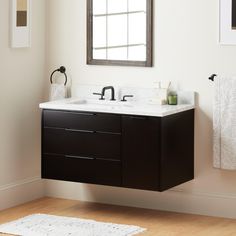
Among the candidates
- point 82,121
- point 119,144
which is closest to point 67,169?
point 82,121

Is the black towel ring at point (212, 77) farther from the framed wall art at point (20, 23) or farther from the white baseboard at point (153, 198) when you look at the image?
the framed wall art at point (20, 23)

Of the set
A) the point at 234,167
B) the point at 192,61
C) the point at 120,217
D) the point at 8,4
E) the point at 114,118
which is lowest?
the point at 120,217

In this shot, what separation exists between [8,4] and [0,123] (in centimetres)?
92

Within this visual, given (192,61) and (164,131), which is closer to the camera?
(164,131)

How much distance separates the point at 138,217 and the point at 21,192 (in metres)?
1.04

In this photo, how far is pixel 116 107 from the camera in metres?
5.58

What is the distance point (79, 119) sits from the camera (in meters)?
5.60

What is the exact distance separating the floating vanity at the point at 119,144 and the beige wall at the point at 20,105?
0.32 m

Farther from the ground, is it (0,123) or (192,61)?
(192,61)

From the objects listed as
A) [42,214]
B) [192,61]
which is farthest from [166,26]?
[42,214]

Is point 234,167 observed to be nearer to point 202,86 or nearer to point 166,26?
point 202,86

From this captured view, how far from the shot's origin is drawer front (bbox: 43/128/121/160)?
5480 millimetres

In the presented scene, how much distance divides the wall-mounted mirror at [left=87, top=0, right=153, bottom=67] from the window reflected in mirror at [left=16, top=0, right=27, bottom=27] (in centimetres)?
50

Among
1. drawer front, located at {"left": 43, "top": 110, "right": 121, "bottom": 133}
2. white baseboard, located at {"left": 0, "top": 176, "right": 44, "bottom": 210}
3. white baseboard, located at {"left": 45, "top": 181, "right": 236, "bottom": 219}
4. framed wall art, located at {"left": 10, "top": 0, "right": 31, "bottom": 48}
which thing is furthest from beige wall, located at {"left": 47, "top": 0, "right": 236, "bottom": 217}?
white baseboard, located at {"left": 0, "top": 176, "right": 44, "bottom": 210}
